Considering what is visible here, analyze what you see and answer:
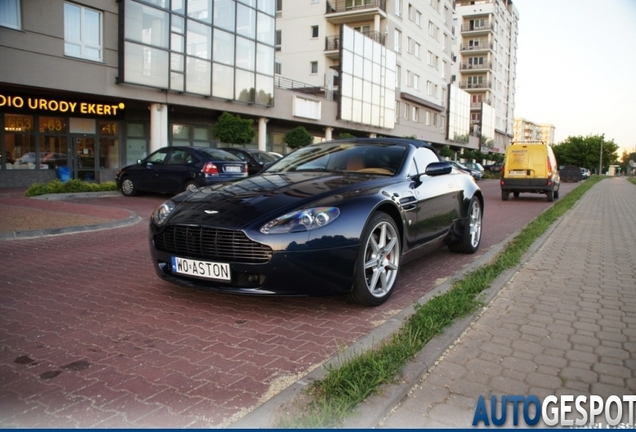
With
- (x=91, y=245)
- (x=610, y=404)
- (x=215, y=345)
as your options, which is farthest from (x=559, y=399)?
(x=91, y=245)

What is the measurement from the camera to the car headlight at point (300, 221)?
3.82 meters

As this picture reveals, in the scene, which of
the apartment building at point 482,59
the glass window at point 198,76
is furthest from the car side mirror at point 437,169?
the apartment building at point 482,59

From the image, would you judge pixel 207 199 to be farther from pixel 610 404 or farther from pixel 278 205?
pixel 610 404

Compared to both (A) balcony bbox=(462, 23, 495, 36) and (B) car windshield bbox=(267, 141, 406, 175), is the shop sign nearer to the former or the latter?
(B) car windshield bbox=(267, 141, 406, 175)

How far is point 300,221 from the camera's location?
12.6ft

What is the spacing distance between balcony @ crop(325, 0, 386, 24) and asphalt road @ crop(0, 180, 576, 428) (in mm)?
38027

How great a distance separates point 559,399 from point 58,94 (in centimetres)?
2170

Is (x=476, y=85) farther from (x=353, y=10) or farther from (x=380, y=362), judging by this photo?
(x=380, y=362)

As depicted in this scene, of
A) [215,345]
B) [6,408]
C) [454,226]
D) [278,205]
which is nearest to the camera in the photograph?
[6,408]

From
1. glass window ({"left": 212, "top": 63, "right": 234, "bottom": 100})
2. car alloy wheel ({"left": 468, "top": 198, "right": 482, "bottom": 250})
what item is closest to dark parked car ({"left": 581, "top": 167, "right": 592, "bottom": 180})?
glass window ({"left": 212, "top": 63, "right": 234, "bottom": 100})

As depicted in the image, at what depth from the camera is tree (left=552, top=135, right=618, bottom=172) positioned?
3565 inches

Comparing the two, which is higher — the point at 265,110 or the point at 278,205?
the point at 265,110

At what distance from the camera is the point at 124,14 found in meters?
19.8

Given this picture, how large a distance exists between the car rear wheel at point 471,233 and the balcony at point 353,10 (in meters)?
36.2
